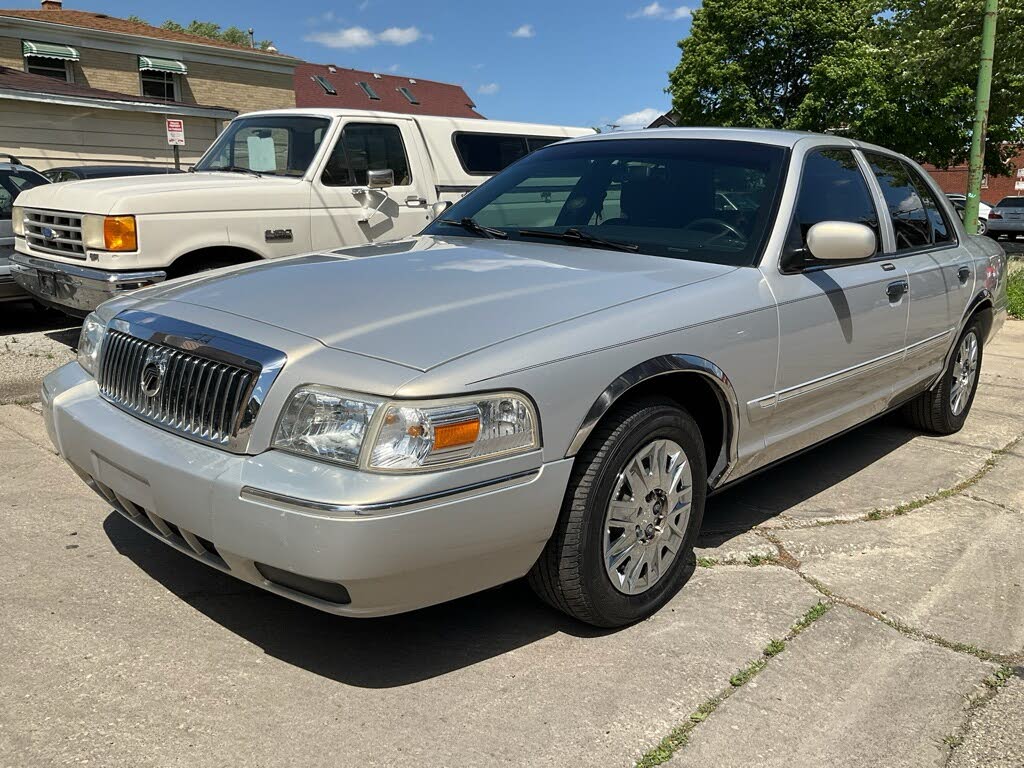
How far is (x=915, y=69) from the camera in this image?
1941cm

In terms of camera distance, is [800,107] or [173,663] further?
[800,107]

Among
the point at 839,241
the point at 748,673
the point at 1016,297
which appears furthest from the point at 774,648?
the point at 1016,297

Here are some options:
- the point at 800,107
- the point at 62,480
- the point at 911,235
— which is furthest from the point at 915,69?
the point at 62,480

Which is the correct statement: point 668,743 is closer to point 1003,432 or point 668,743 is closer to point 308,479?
point 308,479

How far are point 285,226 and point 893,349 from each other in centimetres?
435

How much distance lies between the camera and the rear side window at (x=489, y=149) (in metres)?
8.05

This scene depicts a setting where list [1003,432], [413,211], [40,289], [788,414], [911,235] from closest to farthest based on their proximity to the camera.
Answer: [788,414] < [911,235] < [1003,432] < [40,289] < [413,211]

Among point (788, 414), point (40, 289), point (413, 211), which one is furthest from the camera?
point (413, 211)

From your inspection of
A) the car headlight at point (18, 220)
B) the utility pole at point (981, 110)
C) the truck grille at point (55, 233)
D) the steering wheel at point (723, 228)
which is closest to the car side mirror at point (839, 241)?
the steering wheel at point (723, 228)

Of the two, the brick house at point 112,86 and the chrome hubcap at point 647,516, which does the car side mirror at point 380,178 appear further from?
the brick house at point 112,86

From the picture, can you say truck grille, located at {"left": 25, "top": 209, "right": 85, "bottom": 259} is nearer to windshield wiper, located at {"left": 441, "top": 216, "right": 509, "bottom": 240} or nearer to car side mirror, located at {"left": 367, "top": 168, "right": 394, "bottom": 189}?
car side mirror, located at {"left": 367, "top": 168, "right": 394, "bottom": 189}

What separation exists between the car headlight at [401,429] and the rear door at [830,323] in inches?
51.3

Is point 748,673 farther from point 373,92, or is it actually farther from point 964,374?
point 373,92

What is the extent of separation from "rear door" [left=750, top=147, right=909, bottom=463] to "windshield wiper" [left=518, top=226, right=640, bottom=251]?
1.90ft
